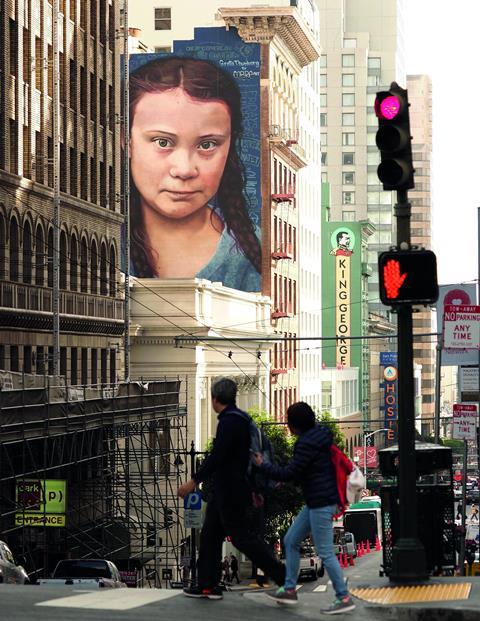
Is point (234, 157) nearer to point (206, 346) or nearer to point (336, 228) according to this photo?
point (206, 346)

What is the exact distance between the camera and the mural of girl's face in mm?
101000

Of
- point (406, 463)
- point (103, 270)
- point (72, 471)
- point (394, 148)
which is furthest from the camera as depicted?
point (103, 270)

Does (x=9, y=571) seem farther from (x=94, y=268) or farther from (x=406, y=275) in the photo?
(x=94, y=268)

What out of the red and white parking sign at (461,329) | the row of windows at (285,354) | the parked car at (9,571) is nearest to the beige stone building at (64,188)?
the parked car at (9,571)

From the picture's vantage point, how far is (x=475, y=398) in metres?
34.1

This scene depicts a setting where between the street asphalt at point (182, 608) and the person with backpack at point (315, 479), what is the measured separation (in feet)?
0.68

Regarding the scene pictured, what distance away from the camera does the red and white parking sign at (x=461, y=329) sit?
28.4 meters

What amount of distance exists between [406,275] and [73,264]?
46.1 metres

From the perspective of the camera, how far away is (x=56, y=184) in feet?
183

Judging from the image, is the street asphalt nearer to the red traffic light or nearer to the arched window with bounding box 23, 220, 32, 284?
the red traffic light

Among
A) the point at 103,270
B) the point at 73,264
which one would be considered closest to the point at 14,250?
the point at 73,264

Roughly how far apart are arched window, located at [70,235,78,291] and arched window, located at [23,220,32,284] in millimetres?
5074

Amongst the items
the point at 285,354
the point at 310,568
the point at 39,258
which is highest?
the point at 39,258

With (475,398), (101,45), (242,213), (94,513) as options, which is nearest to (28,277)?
(94,513)
